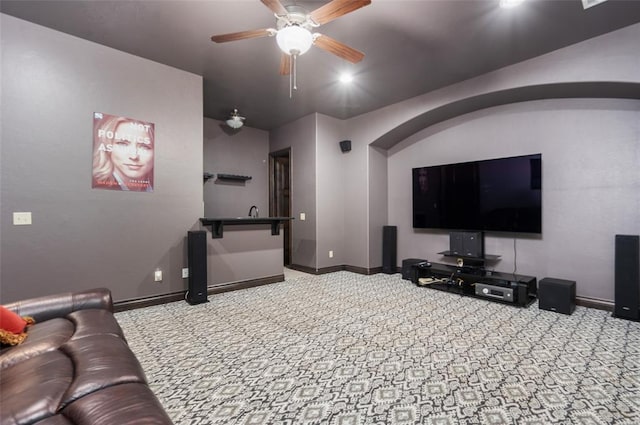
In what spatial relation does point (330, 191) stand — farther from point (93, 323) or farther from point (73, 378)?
point (73, 378)

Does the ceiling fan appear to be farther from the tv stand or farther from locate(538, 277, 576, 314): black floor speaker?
locate(538, 277, 576, 314): black floor speaker

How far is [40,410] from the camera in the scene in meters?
0.99

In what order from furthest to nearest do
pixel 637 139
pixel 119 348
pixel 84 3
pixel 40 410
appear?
pixel 637 139, pixel 84 3, pixel 119 348, pixel 40 410

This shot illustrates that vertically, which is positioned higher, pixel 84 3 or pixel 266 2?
pixel 84 3

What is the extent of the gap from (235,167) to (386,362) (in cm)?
509

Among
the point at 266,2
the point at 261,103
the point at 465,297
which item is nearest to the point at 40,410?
the point at 266,2

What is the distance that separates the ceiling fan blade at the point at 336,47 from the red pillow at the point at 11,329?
277cm

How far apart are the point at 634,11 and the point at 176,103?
501cm

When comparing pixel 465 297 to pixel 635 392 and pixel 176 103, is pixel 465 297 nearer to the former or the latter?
pixel 635 392

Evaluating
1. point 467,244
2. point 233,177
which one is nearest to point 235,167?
point 233,177

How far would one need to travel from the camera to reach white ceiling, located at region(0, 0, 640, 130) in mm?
2717

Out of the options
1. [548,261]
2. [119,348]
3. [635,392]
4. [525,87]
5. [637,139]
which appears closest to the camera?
[119,348]

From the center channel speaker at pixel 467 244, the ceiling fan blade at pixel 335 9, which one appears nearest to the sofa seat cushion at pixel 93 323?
the ceiling fan blade at pixel 335 9

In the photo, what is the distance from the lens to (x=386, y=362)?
229 cm
